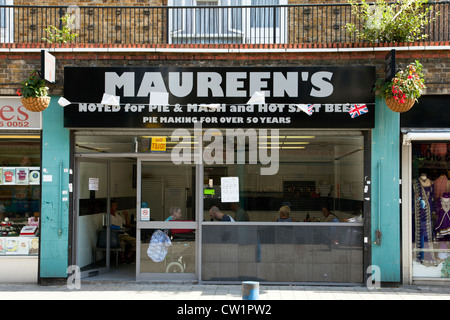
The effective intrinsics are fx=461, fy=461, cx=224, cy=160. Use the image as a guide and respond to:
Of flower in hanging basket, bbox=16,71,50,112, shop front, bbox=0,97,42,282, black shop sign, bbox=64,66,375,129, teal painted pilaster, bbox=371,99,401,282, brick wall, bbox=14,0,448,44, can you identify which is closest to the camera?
flower in hanging basket, bbox=16,71,50,112

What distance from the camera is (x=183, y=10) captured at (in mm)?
9898

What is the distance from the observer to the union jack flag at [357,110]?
859 cm

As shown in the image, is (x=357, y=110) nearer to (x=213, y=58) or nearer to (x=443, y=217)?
(x=443, y=217)

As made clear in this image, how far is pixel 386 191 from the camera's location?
8.65 m

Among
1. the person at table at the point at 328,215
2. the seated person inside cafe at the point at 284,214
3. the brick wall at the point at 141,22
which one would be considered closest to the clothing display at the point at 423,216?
the person at table at the point at 328,215

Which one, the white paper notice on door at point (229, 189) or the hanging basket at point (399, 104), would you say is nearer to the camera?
the hanging basket at point (399, 104)

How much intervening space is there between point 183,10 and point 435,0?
17.3 ft

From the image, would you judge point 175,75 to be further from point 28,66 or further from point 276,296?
point 276,296

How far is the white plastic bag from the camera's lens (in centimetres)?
896

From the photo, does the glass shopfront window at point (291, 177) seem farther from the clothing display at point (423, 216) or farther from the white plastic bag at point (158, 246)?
the clothing display at point (423, 216)

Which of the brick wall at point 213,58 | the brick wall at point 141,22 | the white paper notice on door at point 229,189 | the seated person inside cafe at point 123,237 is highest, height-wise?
the brick wall at point 141,22

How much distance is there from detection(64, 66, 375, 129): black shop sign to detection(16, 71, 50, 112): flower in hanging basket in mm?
437

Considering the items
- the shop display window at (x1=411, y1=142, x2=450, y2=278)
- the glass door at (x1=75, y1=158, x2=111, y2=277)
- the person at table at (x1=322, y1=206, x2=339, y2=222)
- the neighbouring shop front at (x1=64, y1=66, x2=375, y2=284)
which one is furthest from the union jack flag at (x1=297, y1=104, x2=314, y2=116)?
the glass door at (x1=75, y1=158, x2=111, y2=277)

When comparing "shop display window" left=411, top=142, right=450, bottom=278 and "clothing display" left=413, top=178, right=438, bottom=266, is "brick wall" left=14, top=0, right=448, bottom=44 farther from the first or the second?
"clothing display" left=413, top=178, right=438, bottom=266
